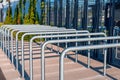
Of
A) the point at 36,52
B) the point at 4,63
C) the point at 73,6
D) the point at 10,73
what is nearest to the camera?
the point at 10,73

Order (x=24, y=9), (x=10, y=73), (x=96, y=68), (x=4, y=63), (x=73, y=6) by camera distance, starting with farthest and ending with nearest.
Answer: (x=24, y=9)
(x=73, y=6)
(x=4, y=63)
(x=96, y=68)
(x=10, y=73)

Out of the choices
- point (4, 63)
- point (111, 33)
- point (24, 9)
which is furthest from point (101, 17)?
point (24, 9)

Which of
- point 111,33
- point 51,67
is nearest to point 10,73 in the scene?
point 51,67

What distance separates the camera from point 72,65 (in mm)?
7078

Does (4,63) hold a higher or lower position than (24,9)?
lower

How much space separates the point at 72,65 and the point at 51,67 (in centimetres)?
59

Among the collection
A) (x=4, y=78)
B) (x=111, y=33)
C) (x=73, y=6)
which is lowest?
(x=4, y=78)

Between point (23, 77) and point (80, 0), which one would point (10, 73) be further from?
point (80, 0)

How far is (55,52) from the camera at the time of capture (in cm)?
920

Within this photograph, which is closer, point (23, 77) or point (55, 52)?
point (23, 77)

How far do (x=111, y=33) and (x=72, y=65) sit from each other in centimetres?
135

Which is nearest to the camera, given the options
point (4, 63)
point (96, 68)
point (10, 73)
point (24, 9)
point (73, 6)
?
point (10, 73)

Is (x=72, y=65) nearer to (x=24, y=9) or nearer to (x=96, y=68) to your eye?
(x=96, y=68)

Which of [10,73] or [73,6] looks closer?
[10,73]
